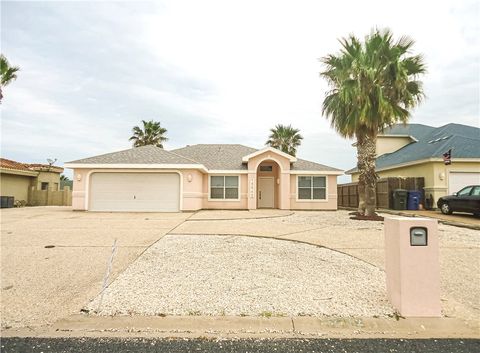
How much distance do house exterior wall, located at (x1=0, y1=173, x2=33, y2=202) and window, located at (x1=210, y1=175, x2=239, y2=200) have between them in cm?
1632

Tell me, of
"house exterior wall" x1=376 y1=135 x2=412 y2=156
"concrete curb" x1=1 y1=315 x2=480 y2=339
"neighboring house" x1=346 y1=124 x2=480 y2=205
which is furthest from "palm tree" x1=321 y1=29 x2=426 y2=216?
"house exterior wall" x1=376 y1=135 x2=412 y2=156

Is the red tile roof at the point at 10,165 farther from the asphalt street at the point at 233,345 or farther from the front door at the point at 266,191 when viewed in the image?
the asphalt street at the point at 233,345

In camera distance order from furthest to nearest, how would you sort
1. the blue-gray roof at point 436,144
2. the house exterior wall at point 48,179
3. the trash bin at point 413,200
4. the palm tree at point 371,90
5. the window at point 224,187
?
the house exterior wall at point 48,179
the window at point 224,187
the blue-gray roof at point 436,144
the trash bin at point 413,200
the palm tree at point 371,90

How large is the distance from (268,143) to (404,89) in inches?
865

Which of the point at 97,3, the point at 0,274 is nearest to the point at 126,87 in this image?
the point at 97,3

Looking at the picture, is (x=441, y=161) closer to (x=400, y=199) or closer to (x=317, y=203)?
(x=400, y=199)

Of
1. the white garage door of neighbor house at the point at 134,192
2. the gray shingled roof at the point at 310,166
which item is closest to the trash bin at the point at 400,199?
the gray shingled roof at the point at 310,166

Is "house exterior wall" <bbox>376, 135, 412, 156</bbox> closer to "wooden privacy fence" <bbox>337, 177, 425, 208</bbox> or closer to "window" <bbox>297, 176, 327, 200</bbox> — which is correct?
"wooden privacy fence" <bbox>337, 177, 425, 208</bbox>

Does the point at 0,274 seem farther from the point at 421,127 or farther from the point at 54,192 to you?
the point at 421,127

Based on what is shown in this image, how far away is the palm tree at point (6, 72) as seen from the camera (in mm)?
16812

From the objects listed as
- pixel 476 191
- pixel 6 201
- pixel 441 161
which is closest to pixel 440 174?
pixel 441 161

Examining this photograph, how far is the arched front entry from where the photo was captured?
2267 cm

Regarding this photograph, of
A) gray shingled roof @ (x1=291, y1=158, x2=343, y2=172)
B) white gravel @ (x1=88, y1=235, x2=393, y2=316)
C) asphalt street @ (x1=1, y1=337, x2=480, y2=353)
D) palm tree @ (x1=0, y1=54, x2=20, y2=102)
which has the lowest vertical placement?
asphalt street @ (x1=1, y1=337, x2=480, y2=353)

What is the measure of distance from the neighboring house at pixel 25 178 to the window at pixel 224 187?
1592 cm
